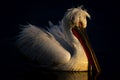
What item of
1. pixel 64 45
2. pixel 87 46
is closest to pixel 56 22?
pixel 64 45

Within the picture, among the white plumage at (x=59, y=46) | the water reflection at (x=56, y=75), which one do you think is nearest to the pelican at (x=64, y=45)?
the white plumage at (x=59, y=46)

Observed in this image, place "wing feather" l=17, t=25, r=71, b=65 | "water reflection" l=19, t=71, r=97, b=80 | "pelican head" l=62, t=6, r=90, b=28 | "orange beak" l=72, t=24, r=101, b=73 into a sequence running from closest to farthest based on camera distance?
"water reflection" l=19, t=71, r=97, b=80 → "orange beak" l=72, t=24, r=101, b=73 → "wing feather" l=17, t=25, r=71, b=65 → "pelican head" l=62, t=6, r=90, b=28

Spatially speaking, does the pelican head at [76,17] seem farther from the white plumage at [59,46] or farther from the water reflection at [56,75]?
the water reflection at [56,75]

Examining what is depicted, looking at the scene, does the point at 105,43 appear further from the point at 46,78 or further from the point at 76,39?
the point at 46,78

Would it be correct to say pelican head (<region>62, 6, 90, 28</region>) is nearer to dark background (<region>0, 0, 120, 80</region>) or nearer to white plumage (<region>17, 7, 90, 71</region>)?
white plumage (<region>17, 7, 90, 71</region>)

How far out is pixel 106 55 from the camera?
54.5ft

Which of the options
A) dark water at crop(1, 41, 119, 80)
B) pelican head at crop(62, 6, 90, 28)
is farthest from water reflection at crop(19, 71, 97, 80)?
pelican head at crop(62, 6, 90, 28)

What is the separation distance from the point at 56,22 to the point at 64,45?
4487 mm

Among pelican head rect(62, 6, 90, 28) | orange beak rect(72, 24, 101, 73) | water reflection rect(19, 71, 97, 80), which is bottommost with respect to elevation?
water reflection rect(19, 71, 97, 80)

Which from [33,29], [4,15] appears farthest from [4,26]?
[33,29]

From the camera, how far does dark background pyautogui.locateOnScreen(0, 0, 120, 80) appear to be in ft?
52.0

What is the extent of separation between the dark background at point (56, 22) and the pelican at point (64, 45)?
1.24ft

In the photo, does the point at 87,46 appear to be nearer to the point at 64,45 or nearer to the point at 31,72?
the point at 64,45

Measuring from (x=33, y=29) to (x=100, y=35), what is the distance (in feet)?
11.0
